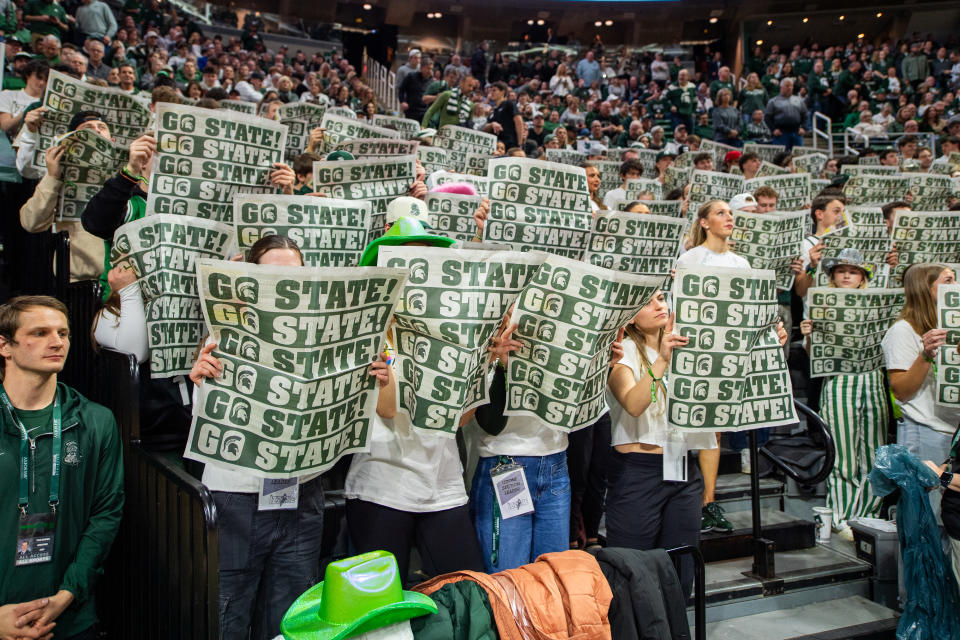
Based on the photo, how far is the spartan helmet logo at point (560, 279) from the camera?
3.50m

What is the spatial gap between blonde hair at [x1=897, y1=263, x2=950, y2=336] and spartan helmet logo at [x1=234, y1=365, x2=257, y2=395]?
4.39 metres

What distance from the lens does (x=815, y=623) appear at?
480 cm

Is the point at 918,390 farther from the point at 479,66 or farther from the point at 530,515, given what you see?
the point at 479,66

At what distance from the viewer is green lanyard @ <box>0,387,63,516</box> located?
3182 millimetres

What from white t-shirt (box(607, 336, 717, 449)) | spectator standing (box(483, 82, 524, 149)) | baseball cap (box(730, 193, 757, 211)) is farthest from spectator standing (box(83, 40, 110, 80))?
white t-shirt (box(607, 336, 717, 449))

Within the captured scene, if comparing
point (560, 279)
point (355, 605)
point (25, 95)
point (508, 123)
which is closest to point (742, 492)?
point (560, 279)

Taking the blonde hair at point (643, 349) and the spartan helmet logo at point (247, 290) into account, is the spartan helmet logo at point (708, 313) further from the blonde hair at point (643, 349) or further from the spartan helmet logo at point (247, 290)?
the spartan helmet logo at point (247, 290)

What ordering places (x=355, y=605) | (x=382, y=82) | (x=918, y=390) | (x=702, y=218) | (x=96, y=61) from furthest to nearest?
(x=382, y=82)
(x=96, y=61)
(x=702, y=218)
(x=918, y=390)
(x=355, y=605)

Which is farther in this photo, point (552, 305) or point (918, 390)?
point (918, 390)

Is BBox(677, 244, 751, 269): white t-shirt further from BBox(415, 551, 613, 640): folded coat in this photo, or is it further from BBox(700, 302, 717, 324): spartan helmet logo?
BBox(415, 551, 613, 640): folded coat

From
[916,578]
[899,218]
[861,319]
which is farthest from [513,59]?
[916,578]

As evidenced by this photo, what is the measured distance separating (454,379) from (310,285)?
2.16ft

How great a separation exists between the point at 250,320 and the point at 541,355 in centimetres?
128

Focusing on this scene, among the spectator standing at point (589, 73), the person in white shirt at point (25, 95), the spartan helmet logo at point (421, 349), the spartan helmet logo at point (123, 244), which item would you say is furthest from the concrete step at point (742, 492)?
the spectator standing at point (589, 73)
